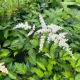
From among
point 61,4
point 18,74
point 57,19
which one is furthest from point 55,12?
point 18,74

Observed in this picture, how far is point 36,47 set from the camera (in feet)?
8.02

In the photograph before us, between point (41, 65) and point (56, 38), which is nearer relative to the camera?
point (56, 38)

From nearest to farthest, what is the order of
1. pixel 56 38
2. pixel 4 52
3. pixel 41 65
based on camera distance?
1. pixel 56 38
2. pixel 41 65
3. pixel 4 52

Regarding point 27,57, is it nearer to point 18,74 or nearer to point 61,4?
point 18,74

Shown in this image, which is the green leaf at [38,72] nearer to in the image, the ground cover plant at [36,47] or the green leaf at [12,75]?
the ground cover plant at [36,47]

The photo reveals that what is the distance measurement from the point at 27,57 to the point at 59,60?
31cm

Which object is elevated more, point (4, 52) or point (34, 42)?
point (34, 42)

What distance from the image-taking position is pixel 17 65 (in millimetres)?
2365

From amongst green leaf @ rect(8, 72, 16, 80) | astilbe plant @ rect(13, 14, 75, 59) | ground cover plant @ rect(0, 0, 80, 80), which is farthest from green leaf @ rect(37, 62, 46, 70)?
green leaf @ rect(8, 72, 16, 80)

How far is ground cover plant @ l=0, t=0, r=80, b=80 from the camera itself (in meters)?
2.34

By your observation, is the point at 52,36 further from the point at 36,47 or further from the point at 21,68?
the point at 21,68

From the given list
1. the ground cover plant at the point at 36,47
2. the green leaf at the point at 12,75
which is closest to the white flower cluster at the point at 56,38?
the ground cover plant at the point at 36,47

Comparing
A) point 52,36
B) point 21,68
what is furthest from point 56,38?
point 21,68

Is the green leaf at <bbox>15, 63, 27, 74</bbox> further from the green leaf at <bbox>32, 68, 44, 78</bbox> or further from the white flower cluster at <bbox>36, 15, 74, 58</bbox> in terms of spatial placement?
the white flower cluster at <bbox>36, 15, 74, 58</bbox>
